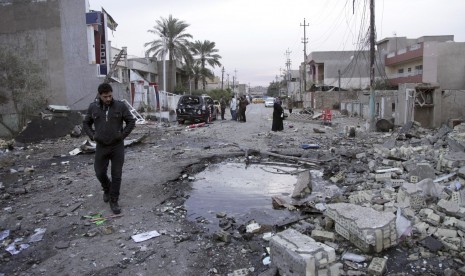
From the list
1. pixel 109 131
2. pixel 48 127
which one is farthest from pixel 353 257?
pixel 48 127

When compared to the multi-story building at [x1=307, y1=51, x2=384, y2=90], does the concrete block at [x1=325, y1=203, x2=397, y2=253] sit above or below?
below

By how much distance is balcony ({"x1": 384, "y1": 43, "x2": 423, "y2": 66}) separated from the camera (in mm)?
33500

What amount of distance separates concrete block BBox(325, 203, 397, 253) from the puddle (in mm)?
1057

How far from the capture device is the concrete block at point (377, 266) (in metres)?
3.25

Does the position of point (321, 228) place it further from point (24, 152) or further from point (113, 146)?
point (24, 152)

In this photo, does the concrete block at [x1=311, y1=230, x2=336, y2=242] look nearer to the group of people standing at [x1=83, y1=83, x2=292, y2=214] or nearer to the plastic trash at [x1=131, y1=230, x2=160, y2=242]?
the plastic trash at [x1=131, y1=230, x2=160, y2=242]

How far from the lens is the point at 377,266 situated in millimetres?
3297

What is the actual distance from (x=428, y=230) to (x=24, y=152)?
11.6 meters

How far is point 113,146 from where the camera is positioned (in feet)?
16.1

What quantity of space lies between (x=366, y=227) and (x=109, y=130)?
10.8 feet

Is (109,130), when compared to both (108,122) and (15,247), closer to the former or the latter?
Result: (108,122)

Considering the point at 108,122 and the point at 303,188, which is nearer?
the point at 108,122

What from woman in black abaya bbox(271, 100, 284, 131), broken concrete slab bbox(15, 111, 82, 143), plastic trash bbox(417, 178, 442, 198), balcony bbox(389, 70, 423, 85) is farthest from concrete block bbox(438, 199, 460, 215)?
balcony bbox(389, 70, 423, 85)

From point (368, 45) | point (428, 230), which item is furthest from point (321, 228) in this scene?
point (368, 45)
